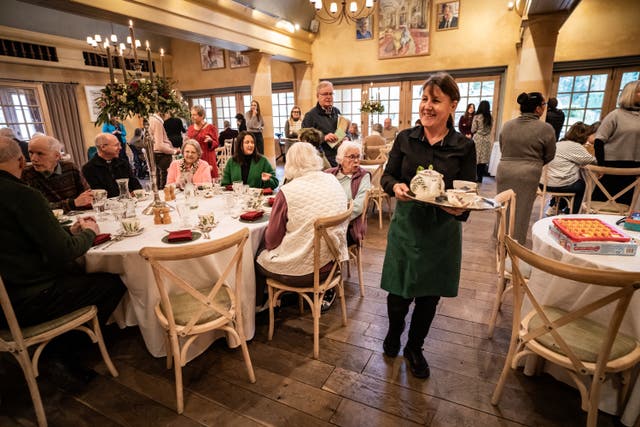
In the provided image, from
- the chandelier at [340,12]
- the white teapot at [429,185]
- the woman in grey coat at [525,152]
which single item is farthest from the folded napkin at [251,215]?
the chandelier at [340,12]

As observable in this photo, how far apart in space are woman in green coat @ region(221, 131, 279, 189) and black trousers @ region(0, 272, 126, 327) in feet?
5.25

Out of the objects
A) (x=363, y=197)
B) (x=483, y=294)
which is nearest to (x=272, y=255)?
(x=363, y=197)

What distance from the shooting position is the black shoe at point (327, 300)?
8.62ft

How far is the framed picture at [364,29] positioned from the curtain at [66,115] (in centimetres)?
675

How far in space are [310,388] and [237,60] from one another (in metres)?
10.1

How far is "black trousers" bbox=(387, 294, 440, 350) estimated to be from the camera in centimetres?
189

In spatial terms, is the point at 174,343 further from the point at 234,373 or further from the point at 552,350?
the point at 552,350

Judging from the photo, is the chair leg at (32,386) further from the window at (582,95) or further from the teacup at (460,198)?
the window at (582,95)

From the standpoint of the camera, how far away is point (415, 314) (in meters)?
1.96

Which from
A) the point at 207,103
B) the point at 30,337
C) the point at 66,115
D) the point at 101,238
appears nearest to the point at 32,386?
the point at 30,337

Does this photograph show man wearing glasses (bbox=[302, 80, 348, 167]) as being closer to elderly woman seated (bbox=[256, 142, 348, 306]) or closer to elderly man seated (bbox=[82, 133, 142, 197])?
elderly woman seated (bbox=[256, 142, 348, 306])

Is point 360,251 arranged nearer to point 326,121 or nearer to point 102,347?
point 326,121

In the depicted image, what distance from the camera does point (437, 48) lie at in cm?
754

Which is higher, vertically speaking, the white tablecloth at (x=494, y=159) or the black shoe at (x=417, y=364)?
the white tablecloth at (x=494, y=159)
